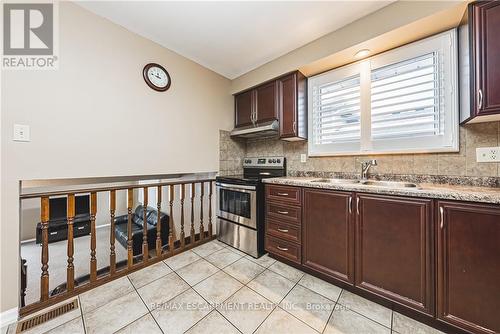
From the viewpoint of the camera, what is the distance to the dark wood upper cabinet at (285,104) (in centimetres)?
236

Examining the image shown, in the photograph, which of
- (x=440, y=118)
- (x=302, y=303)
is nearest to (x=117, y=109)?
(x=302, y=303)

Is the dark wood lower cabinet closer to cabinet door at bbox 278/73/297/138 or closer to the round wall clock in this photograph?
cabinet door at bbox 278/73/297/138

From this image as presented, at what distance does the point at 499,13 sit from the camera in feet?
3.89

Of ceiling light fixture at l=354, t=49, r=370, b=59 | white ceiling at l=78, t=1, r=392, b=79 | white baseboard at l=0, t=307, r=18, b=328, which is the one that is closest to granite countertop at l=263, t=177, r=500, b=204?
ceiling light fixture at l=354, t=49, r=370, b=59

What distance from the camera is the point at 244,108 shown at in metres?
2.98

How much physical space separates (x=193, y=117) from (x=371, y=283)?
2.60 metres

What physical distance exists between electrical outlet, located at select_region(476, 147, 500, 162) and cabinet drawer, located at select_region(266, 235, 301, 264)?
167cm

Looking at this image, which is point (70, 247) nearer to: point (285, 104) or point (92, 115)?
point (92, 115)

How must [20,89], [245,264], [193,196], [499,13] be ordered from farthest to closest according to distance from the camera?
[193,196], [245,264], [20,89], [499,13]

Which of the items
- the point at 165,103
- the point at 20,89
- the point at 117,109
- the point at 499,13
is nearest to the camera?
the point at 499,13

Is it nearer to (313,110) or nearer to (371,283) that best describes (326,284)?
(371,283)

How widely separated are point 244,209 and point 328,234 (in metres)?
1.02

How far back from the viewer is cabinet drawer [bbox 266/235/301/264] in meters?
1.94

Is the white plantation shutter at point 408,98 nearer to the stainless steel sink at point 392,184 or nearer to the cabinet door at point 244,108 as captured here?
the stainless steel sink at point 392,184
